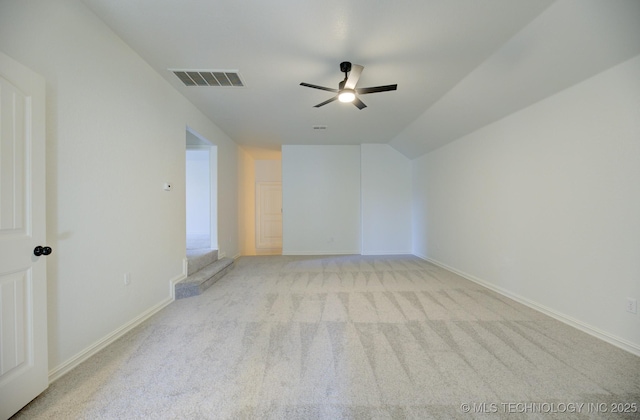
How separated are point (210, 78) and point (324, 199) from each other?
3.82 m

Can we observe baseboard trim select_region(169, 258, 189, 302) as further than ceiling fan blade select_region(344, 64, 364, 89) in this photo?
Yes

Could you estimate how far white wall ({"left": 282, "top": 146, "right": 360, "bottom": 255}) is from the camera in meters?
6.17

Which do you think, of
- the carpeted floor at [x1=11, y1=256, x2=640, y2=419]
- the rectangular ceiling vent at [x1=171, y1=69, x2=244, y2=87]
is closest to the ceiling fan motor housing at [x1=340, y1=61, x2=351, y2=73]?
the rectangular ceiling vent at [x1=171, y1=69, x2=244, y2=87]

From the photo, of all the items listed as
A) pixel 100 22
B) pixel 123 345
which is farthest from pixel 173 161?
pixel 123 345

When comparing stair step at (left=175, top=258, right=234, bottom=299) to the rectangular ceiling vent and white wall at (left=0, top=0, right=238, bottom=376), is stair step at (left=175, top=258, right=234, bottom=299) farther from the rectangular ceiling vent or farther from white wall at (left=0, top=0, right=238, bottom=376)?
the rectangular ceiling vent

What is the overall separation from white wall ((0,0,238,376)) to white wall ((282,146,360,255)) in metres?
3.36

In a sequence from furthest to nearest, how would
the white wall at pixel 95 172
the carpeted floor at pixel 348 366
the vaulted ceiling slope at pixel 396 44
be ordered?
1. the vaulted ceiling slope at pixel 396 44
2. the white wall at pixel 95 172
3. the carpeted floor at pixel 348 366

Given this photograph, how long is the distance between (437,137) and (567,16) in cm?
265

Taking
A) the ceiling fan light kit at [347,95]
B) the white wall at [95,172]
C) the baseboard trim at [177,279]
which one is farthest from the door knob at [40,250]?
the ceiling fan light kit at [347,95]

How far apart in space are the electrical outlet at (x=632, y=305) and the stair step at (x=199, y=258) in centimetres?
464

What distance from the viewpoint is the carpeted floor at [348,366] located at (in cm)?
143

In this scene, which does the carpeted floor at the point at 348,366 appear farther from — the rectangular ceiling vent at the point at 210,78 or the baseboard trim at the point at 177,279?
the rectangular ceiling vent at the point at 210,78

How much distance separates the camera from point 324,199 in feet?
20.4

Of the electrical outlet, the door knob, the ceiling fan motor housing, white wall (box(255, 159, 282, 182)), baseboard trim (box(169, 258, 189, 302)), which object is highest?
the ceiling fan motor housing
